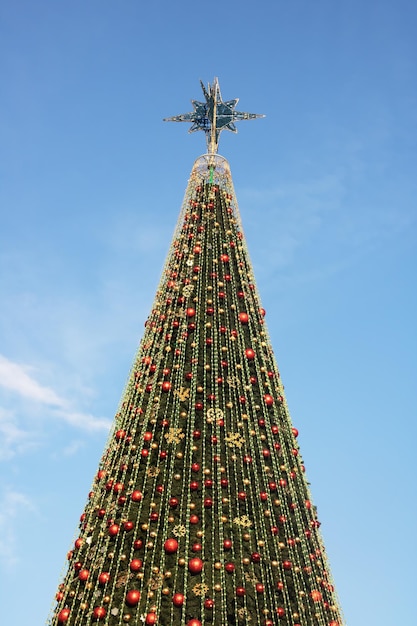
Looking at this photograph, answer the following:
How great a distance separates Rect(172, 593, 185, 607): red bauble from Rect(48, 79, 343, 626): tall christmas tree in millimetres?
21

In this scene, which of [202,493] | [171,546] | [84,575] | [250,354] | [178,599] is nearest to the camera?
[178,599]

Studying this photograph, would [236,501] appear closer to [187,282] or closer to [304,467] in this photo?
[304,467]

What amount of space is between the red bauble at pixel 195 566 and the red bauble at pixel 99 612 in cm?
115

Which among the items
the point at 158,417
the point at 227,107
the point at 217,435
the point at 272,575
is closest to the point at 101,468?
the point at 158,417

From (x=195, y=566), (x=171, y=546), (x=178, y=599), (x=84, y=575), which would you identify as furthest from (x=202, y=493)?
(x=84, y=575)

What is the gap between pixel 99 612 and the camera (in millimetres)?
7020

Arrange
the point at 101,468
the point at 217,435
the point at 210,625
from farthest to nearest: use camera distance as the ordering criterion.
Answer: the point at 101,468
the point at 217,435
the point at 210,625

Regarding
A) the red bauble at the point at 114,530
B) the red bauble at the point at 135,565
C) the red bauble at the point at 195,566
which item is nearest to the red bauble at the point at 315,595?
the red bauble at the point at 195,566

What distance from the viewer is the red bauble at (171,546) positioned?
7334mm

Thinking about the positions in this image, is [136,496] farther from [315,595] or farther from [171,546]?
[315,595]

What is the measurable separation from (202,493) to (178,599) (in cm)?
144

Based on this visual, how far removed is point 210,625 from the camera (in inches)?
268

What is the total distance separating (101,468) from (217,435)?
6.81ft

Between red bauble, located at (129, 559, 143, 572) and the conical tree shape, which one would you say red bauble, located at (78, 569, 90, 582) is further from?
red bauble, located at (129, 559, 143, 572)
